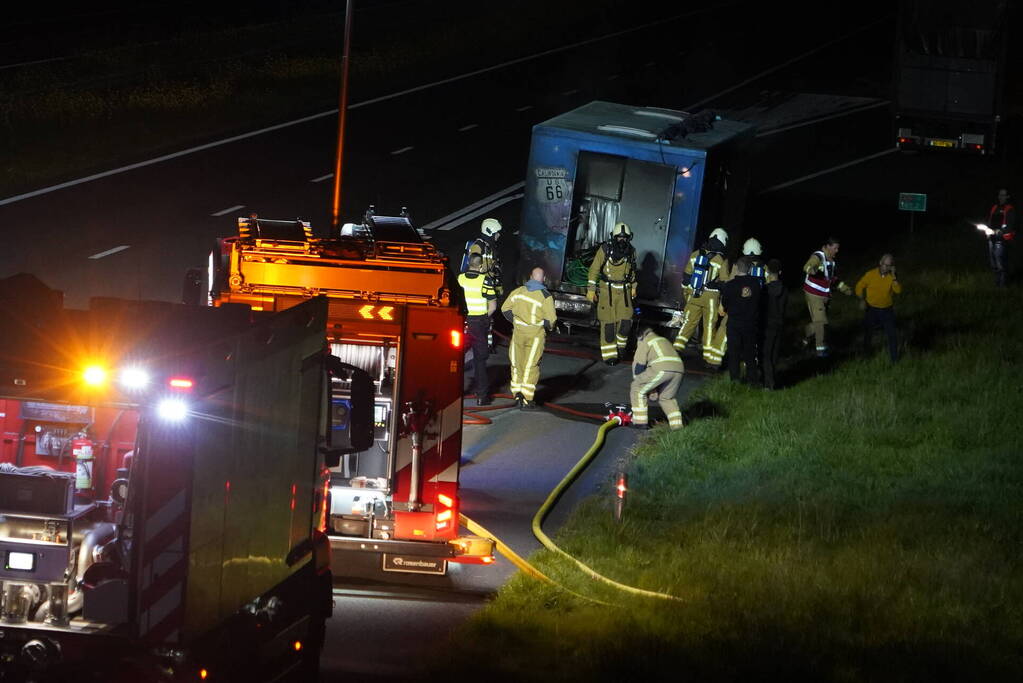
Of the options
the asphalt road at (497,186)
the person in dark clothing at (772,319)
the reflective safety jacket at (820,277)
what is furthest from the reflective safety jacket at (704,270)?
the reflective safety jacket at (820,277)

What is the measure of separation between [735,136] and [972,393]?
5.00m

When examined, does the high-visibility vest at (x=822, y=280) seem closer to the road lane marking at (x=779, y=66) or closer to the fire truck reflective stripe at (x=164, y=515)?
the fire truck reflective stripe at (x=164, y=515)

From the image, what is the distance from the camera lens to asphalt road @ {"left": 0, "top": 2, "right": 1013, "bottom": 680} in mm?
15328

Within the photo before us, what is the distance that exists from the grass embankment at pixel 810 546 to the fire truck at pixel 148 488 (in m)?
2.76

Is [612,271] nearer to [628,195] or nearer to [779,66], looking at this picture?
[628,195]

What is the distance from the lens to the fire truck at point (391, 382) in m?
12.2

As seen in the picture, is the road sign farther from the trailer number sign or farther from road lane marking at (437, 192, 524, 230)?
road lane marking at (437, 192, 524, 230)

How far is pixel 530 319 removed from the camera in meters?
18.7

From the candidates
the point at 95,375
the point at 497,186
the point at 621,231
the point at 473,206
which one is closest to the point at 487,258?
the point at 621,231

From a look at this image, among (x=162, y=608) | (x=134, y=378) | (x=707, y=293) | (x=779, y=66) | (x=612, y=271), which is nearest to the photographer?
(x=162, y=608)

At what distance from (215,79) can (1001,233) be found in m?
18.8

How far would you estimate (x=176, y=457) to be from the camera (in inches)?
292

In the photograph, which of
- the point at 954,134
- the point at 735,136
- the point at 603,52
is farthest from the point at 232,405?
the point at 603,52

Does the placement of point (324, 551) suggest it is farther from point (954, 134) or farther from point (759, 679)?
point (954, 134)
